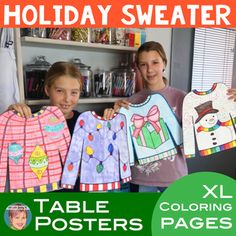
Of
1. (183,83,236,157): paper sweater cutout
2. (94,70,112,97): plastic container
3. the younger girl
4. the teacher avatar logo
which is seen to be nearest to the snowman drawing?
(183,83,236,157): paper sweater cutout

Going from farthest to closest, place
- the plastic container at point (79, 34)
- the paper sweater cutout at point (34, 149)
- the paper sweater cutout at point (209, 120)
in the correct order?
1. the plastic container at point (79, 34)
2. the paper sweater cutout at point (209, 120)
3. the paper sweater cutout at point (34, 149)

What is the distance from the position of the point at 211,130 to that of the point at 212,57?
1101 millimetres

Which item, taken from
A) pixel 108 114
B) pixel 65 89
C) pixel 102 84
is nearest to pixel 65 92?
pixel 65 89

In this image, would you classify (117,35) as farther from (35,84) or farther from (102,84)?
(35,84)

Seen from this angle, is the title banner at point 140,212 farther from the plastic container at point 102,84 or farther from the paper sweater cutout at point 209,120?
the plastic container at point 102,84

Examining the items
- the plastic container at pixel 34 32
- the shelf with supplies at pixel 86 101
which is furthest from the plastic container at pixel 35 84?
the plastic container at pixel 34 32

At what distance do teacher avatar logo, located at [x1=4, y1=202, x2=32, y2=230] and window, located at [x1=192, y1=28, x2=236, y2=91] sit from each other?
4.30 ft

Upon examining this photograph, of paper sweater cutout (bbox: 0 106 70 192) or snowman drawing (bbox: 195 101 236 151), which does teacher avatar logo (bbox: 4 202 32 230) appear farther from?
snowman drawing (bbox: 195 101 236 151)

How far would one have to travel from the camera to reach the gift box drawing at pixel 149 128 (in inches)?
31.6

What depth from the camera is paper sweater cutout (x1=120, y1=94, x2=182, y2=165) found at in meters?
0.80

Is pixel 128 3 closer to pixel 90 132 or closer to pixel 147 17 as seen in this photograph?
pixel 147 17

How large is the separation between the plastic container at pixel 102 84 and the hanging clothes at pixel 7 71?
0.40m

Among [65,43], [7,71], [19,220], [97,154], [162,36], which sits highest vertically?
[162,36]

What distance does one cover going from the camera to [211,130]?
82 cm
